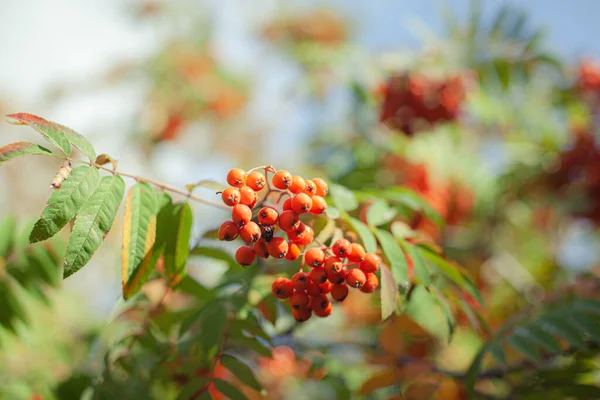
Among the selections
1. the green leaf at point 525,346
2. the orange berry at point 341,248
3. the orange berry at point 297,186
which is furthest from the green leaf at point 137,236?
the green leaf at point 525,346

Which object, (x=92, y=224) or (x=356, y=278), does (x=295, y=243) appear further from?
(x=92, y=224)

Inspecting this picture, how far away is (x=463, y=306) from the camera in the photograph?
171 cm

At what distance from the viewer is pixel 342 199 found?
169 centimetres

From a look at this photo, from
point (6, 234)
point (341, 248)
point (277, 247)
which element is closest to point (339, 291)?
point (341, 248)

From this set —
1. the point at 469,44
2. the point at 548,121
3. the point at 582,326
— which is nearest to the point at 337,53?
the point at 469,44

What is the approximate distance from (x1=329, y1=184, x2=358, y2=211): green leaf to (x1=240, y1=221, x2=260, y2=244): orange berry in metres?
0.43

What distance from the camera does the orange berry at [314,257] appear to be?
1354 mm

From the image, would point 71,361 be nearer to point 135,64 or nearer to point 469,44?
point 469,44

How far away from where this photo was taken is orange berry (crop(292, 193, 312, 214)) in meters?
1.30

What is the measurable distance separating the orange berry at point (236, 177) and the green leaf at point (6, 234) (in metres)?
1.39

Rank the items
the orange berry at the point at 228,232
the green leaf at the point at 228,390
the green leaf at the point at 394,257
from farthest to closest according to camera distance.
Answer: the green leaf at the point at 228,390, the green leaf at the point at 394,257, the orange berry at the point at 228,232

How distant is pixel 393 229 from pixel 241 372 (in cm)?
77

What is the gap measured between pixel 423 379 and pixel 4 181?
306 inches

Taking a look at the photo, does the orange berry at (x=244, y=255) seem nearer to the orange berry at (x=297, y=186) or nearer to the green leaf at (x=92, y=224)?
the orange berry at (x=297, y=186)
